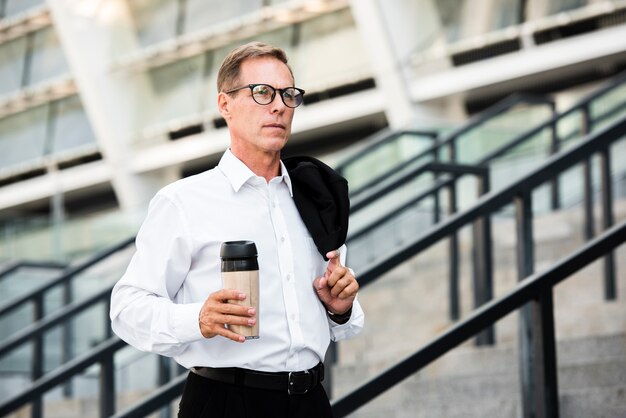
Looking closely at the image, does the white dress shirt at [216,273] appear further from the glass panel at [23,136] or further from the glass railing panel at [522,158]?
the glass panel at [23,136]

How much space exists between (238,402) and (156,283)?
35 centimetres

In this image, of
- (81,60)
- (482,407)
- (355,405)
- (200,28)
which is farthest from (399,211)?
(81,60)

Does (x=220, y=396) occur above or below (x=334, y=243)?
below

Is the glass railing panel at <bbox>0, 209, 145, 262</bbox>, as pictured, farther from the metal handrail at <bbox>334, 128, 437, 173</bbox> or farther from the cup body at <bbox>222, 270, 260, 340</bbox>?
the cup body at <bbox>222, 270, 260, 340</bbox>

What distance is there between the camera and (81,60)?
25781mm

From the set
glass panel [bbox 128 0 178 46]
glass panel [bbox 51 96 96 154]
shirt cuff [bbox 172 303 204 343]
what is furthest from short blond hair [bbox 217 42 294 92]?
glass panel [bbox 51 96 96 154]

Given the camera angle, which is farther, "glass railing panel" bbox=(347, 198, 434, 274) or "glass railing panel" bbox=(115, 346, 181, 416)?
"glass railing panel" bbox=(347, 198, 434, 274)

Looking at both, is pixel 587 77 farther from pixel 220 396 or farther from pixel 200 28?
pixel 220 396

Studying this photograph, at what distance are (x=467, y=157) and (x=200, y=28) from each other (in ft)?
51.0

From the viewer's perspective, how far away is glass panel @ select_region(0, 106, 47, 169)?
28094 millimetres

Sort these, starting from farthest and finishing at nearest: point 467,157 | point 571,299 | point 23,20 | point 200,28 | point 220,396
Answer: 1. point 23,20
2. point 200,28
3. point 467,157
4. point 571,299
5. point 220,396

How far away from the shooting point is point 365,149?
10594 mm

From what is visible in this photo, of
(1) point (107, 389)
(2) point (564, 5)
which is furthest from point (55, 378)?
(2) point (564, 5)

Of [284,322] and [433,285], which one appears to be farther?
[433,285]
